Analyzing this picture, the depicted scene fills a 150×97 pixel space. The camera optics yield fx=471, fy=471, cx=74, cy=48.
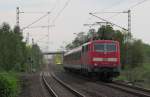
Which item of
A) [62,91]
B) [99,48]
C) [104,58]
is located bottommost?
[62,91]

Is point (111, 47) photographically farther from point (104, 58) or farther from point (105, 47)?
point (104, 58)

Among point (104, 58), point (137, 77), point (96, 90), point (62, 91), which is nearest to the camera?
point (96, 90)

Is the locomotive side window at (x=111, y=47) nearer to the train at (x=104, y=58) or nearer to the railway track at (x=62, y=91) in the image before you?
the train at (x=104, y=58)

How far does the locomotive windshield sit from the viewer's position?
1587 inches

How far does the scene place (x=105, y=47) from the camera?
4041cm

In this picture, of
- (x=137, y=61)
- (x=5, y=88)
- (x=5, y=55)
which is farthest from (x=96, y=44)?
(x=137, y=61)

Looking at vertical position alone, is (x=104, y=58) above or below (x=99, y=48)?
below

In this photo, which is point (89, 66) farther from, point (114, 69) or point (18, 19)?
point (18, 19)

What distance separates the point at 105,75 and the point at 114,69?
151cm

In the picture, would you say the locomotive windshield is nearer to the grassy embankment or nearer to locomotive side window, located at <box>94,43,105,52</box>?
locomotive side window, located at <box>94,43,105,52</box>

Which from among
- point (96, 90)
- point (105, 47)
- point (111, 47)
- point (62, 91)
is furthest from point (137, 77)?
point (62, 91)

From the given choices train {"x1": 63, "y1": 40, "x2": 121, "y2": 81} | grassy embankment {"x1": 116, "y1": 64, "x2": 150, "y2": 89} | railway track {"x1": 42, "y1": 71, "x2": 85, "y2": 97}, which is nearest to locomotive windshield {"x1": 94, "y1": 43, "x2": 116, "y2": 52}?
train {"x1": 63, "y1": 40, "x2": 121, "y2": 81}

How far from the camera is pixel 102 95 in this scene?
2542cm

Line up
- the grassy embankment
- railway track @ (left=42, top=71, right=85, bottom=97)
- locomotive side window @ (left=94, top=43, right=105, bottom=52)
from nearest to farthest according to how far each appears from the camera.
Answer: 1. railway track @ (left=42, top=71, right=85, bottom=97)
2. the grassy embankment
3. locomotive side window @ (left=94, top=43, right=105, bottom=52)
